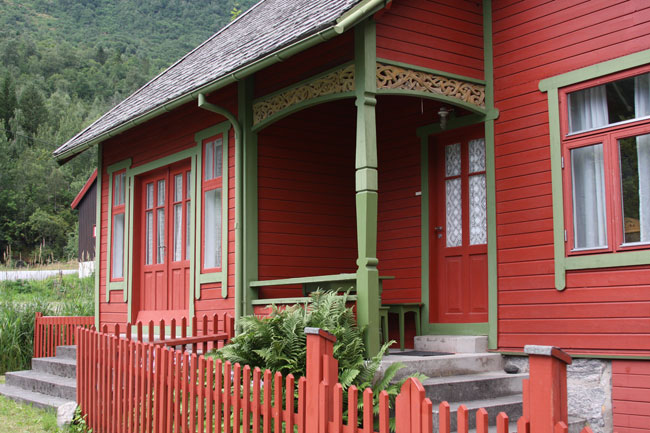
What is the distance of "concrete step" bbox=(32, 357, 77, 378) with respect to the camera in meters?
10.8

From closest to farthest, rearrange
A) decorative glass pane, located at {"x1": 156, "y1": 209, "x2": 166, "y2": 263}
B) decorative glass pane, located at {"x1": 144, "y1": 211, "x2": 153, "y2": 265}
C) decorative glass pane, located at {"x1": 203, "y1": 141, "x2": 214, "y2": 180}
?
decorative glass pane, located at {"x1": 203, "y1": 141, "x2": 214, "y2": 180}
decorative glass pane, located at {"x1": 156, "y1": 209, "x2": 166, "y2": 263}
decorative glass pane, located at {"x1": 144, "y1": 211, "x2": 153, "y2": 265}

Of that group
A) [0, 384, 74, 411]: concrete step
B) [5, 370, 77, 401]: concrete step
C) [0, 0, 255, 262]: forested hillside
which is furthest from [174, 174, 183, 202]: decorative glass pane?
[0, 0, 255, 262]: forested hillside

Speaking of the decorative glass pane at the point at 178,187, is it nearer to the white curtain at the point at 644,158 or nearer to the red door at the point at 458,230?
the red door at the point at 458,230

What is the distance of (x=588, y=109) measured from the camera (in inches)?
299

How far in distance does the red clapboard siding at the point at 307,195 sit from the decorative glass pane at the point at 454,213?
1666 millimetres

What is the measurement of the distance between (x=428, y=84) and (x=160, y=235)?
5763 millimetres

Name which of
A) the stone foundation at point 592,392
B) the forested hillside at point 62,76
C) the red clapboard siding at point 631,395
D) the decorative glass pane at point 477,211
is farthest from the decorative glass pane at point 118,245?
the forested hillside at point 62,76

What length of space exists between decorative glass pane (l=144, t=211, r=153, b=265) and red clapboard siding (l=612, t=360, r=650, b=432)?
7.59 metres

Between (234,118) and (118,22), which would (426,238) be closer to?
(234,118)

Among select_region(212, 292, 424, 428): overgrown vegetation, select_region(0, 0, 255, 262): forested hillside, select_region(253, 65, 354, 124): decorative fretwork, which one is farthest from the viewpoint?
select_region(0, 0, 255, 262): forested hillside

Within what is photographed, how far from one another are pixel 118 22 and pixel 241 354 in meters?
101

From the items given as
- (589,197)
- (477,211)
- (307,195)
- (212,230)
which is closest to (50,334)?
(212,230)

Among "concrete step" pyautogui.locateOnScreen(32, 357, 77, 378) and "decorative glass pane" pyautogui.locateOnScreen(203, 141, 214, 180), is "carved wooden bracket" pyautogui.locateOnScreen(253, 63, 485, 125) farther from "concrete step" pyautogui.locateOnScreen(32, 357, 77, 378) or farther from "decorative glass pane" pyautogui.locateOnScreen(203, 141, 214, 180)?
"concrete step" pyautogui.locateOnScreen(32, 357, 77, 378)

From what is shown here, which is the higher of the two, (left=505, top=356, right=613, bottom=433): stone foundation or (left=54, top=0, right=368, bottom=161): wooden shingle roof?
(left=54, top=0, right=368, bottom=161): wooden shingle roof
